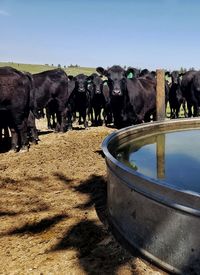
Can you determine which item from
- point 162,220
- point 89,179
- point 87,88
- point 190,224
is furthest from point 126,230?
point 87,88

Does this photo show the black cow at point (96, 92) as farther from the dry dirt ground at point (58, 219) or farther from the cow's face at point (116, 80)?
the dry dirt ground at point (58, 219)

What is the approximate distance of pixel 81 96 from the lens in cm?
1477

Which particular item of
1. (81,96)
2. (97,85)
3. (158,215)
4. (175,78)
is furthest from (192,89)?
(158,215)

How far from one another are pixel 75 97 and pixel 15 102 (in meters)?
5.74

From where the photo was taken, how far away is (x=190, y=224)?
3219 mm

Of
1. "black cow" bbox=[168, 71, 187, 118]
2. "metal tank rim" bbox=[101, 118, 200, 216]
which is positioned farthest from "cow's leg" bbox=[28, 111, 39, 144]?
"black cow" bbox=[168, 71, 187, 118]

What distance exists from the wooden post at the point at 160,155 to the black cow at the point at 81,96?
7148 mm

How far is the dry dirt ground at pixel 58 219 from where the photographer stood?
149 inches

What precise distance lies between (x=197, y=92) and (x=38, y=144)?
7.81 metres

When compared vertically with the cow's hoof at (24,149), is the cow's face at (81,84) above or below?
above

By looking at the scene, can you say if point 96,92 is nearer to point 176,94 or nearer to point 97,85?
point 97,85

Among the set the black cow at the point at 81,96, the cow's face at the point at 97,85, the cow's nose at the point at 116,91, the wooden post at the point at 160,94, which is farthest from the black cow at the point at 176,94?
the wooden post at the point at 160,94

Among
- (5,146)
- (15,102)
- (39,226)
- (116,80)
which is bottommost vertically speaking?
(5,146)

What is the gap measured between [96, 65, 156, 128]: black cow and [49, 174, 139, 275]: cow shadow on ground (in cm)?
570
